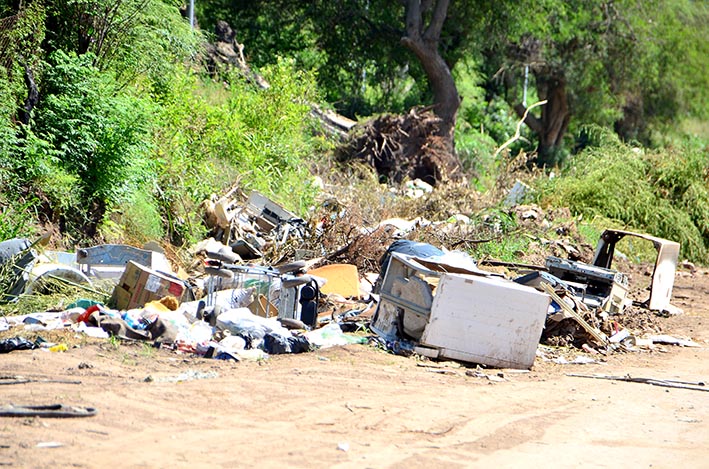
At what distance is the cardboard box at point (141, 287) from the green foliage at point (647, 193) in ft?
33.9

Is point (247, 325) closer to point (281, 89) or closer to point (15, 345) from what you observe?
point (15, 345)

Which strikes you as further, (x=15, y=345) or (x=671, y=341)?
(x=671, y=341)

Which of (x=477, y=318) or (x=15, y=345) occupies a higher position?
(x=477, y=318)

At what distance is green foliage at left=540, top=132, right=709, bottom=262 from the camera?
54.9 ft

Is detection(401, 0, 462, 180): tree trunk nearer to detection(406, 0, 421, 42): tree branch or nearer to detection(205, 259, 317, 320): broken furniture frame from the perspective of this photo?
detection(406, 0, 421, 42): tree branch

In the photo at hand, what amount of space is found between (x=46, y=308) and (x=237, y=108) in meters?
7.27

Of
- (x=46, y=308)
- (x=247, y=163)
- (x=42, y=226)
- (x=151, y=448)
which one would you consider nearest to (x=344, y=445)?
(x=151, y=448)

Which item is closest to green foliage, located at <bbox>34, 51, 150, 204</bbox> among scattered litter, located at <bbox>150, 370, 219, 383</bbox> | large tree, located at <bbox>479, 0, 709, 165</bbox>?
scattered litter, located at <bbox>150, 370, 219, 383</bbox>

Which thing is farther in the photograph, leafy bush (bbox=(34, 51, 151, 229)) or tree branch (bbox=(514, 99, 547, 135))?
tree branch (bbox=(514, 99, 547, 135))

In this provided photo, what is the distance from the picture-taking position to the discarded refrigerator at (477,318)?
7.30m

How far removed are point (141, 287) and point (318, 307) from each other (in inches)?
70.2

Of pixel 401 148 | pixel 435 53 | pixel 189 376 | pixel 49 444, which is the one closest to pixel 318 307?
pixel 189 376

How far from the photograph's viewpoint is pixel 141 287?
7.79 metres

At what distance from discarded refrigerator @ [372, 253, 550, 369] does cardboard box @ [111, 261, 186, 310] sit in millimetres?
2125
